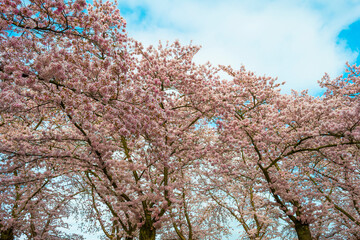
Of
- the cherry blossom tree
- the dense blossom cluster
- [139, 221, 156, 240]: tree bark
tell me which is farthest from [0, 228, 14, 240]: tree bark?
the cherry blossom tree

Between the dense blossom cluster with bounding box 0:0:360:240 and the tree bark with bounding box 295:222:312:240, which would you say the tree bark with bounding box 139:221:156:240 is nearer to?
the dense blossom cluster with bounding box 0:0:360:240

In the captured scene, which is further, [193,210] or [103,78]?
[193,210]

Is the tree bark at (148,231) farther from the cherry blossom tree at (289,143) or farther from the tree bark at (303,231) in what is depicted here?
the tree bark at (303,231)

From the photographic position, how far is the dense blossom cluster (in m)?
5.23

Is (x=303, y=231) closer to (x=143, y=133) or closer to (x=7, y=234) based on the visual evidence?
(x=143, y=133)

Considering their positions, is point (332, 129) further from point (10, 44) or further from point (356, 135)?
point (10, 44)

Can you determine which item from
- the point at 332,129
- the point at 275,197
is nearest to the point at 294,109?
the point at 332,129

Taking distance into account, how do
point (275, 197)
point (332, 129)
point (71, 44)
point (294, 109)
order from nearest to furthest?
point (71, 44) → point (332, 129) → point (294, 109) → point (275, 197)

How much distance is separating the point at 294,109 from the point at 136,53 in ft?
24.2

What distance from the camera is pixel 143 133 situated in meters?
7.09

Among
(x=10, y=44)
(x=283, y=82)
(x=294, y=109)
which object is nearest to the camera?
(x=10, y=44)

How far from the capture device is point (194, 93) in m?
10.4

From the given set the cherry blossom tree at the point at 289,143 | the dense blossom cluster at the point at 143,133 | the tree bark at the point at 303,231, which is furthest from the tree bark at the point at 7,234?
the tree bark at the point at 303,231

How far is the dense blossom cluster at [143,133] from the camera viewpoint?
523 cm
